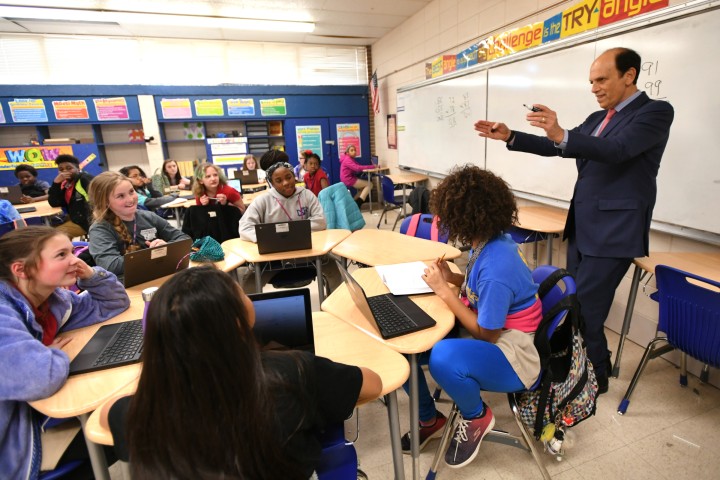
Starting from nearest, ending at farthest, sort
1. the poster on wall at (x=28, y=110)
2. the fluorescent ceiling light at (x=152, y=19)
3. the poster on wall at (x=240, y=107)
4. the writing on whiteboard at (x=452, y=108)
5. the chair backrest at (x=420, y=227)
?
the chair backrest at (x=420, y=227) < the writing on whiteboard at (x=452, y=108) < the fluorescent ceiling light at (x=152, y=19) < the poster on wall at (x=28, y=110) < the poster on wall at (x=240, y=107)

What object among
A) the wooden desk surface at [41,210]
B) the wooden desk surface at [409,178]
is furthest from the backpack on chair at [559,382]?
the wooden desk surface at [41,210]

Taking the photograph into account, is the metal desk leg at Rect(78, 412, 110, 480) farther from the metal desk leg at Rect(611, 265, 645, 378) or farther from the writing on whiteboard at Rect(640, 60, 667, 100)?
the writing on whiteboard at Rect(640, 60, 667, 100)

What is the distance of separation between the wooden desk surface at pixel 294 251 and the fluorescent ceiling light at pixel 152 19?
4.20 m

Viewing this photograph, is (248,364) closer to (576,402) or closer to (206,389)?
(206,389)

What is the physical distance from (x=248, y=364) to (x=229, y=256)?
1.72m

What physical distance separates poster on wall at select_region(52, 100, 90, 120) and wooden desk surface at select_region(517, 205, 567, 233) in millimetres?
6912

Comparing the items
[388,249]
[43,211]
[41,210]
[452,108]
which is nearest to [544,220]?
[388,249]

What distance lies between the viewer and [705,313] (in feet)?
4.72

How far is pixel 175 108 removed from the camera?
21.2 ft

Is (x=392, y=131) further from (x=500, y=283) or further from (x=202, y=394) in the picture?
(x=202, y=394)

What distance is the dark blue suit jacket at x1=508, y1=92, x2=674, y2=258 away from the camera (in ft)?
5.19

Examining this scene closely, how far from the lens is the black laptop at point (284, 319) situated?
104cm

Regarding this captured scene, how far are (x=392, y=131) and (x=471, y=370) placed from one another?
582cm

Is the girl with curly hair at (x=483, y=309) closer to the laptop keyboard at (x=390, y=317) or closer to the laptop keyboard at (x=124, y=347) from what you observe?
the laptop keyboard at (x=390, y=317)
